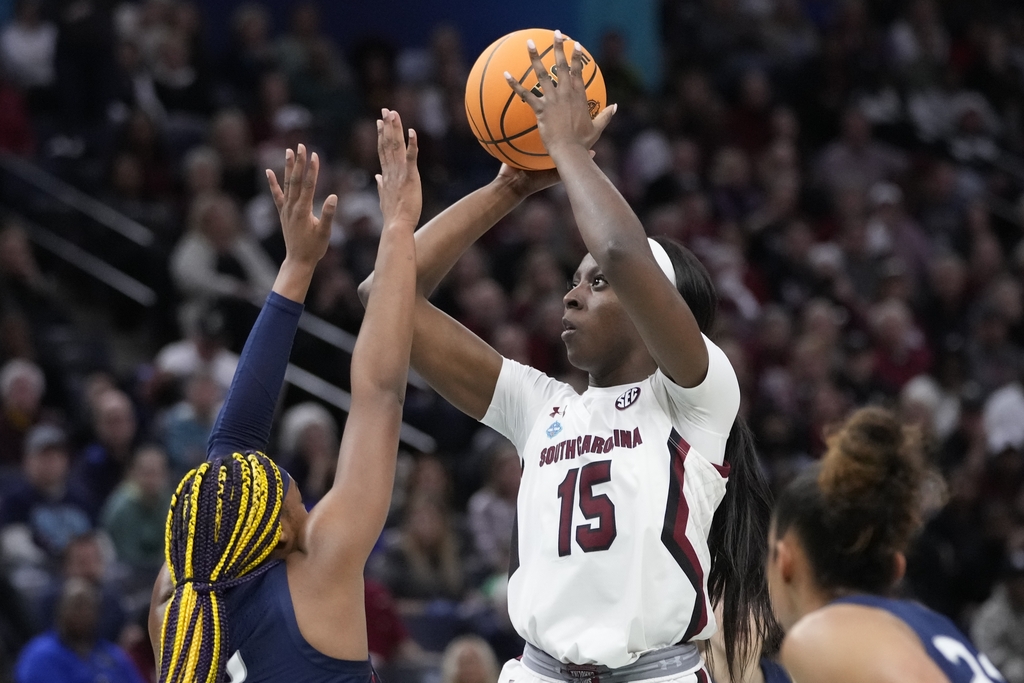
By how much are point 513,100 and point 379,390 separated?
3.40 ft

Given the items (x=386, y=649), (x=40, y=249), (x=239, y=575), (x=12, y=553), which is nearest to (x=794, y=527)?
(x=239, y=575)

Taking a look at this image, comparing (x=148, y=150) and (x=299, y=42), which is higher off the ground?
(x=299, y=42)

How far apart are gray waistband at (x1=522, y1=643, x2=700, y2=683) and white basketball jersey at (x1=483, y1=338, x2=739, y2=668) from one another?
29mm

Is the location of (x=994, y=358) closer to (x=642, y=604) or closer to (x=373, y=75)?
(x=373, y=75)

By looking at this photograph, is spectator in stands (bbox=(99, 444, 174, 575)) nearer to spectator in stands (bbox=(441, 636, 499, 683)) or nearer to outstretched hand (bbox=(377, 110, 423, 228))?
spectator in stands (bbox=(441, 636, 499, 683))

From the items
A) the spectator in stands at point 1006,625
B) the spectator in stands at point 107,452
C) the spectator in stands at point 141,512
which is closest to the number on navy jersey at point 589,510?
the spectator in stands at point 141,512

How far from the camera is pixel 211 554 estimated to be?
3.08m

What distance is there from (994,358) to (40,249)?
736 cm

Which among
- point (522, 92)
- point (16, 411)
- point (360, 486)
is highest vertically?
point (16, 411)

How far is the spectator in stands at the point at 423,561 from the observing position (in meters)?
8.35

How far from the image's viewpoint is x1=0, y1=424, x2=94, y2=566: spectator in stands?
26.1 feet

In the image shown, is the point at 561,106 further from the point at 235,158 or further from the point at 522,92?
the point at 235,158

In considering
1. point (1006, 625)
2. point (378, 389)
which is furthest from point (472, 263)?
point (378, 389)

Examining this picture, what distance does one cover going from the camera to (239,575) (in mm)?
3121
